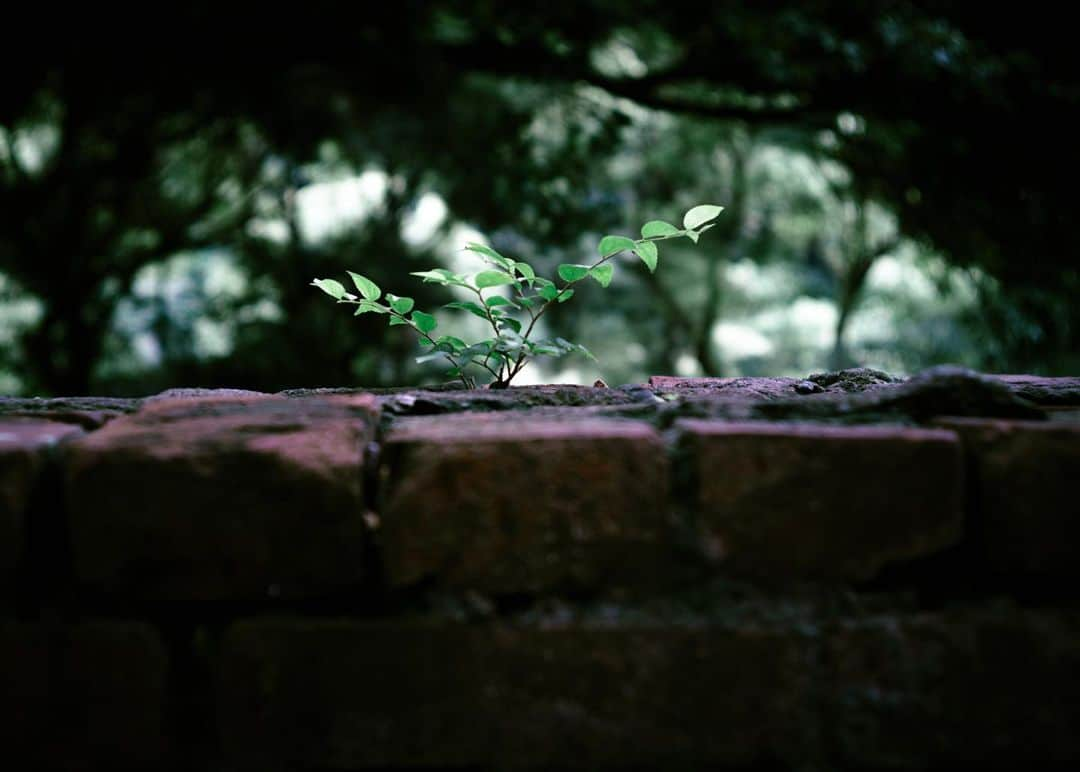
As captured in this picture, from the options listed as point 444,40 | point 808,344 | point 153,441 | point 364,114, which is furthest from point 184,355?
point 808,344

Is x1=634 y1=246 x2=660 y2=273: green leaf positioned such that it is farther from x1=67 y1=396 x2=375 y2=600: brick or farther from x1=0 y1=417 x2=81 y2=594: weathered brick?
x1=0 y1=417 x2=81 y2=594: weathered brick

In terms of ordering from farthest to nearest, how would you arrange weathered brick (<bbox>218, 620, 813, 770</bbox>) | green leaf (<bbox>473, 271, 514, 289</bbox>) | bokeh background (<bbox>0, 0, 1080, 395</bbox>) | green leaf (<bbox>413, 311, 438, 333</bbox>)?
bokeh background (<bbox>0, 0, 1080, 395</bbox>), green leaf (<bbox>413, 311, 438, 333</bbox>), green leaf (<bbox>473, 271, 514, 289</bbox>), weathered brick (<bbox>218, 620, 813, 770</bbox>)

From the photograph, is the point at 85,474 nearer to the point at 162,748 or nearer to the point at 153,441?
the point at 153,441

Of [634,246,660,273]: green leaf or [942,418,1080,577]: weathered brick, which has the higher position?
[634,246,660,273]: green leaf

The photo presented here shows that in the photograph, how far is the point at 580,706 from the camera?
0.74 metres

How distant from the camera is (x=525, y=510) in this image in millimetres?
755

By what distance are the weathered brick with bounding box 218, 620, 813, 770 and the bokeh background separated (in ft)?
13.2

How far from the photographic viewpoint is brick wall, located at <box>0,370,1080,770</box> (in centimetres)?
74

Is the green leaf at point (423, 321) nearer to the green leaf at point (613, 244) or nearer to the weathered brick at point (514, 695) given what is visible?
the green leaf at point (613, 244)

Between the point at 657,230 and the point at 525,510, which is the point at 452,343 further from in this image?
the point at 525,510

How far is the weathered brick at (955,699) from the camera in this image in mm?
748

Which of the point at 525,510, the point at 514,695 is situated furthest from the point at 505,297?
the point at 514,695

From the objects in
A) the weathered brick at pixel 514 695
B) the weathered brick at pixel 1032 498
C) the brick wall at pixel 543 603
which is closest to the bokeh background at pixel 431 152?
the weathered brick at pixel 1032 498

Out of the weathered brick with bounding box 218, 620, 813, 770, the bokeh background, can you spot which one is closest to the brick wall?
the weathered brick with bounding box 218, 620, 813, 770
